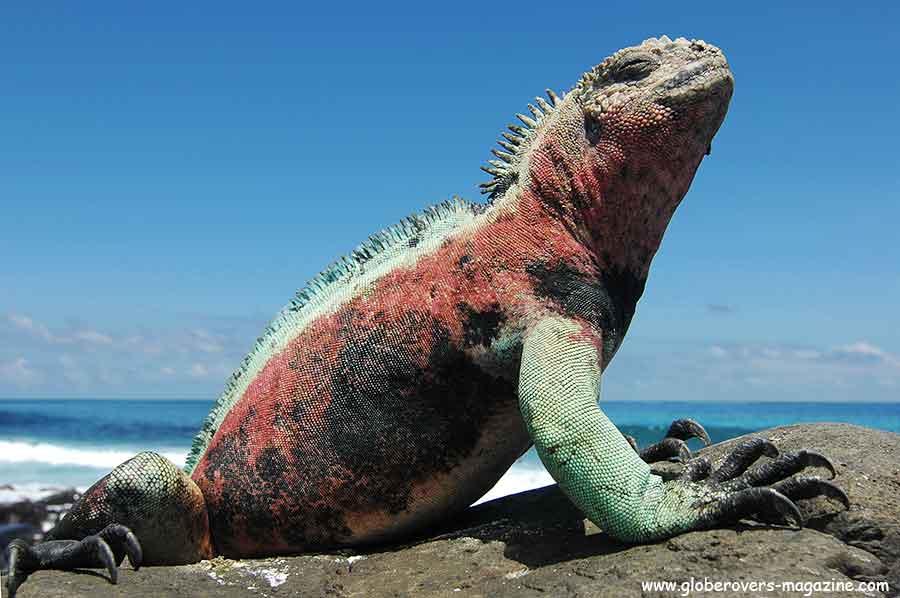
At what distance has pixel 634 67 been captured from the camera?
4938mm

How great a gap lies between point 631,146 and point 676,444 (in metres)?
2.10

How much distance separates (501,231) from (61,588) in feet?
10.5

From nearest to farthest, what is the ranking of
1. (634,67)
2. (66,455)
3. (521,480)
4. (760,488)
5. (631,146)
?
(760,488), (631,146), (634,67), (521,480), (66,455)

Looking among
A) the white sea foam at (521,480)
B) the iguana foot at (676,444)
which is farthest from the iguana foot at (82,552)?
the white sea foam at (521,480)

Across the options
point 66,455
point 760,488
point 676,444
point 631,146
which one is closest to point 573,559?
point 760,488

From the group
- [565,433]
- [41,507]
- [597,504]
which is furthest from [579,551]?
[41,507]

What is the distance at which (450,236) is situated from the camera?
203 inches

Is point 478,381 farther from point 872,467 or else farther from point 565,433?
point 872,467

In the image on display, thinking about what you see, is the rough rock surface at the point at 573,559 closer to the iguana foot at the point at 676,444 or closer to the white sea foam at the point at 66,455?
the iguana foot at the point at 676,444

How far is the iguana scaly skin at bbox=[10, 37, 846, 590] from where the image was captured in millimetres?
4738

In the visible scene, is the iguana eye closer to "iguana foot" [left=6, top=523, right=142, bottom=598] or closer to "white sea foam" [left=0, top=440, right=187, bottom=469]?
"iguana foot" [left=6, top=523, right=142, bottom=598]

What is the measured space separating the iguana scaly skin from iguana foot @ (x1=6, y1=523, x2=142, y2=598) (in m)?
0.01

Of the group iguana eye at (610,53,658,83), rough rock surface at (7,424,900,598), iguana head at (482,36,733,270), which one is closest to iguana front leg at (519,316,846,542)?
rough rock surface at (7,424,900,598)

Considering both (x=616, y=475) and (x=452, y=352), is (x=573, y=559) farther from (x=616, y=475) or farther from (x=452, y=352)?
(x=452, y=352)
